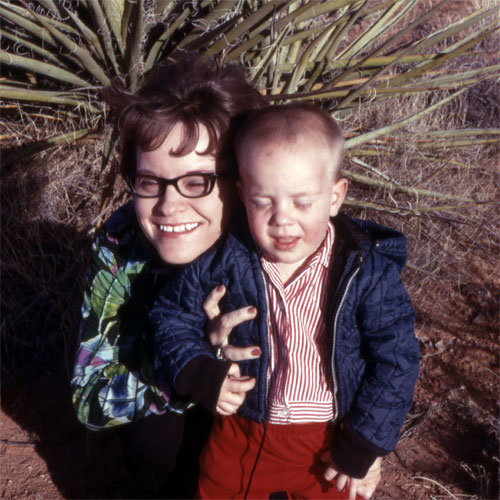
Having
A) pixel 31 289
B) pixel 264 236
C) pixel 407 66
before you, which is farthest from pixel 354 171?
pixel 31 289

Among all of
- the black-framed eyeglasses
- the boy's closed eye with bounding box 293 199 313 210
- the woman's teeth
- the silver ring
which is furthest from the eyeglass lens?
the silver ring

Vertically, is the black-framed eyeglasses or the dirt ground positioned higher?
the black-framed eyeglasses

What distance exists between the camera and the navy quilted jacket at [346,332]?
1.88 metres

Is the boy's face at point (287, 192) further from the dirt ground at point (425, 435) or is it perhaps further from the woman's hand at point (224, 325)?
the dirt ground at point (425, 435)

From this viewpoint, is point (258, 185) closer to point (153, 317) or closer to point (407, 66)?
point (153, 317)

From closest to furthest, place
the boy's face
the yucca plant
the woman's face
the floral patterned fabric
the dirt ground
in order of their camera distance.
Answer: the boy's face < the woman's face < the floral patterned fabric < the dirt ground < the yucca plant

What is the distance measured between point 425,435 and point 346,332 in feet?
4.76

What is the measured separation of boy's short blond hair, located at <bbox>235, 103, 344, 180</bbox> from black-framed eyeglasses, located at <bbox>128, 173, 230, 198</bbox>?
0.19 meters

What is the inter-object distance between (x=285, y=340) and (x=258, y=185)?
0.55 meters

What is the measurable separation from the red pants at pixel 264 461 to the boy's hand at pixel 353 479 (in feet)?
0.16

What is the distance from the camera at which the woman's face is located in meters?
1.98

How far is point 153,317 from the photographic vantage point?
2.08m

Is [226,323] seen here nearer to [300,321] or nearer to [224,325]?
[224,325]

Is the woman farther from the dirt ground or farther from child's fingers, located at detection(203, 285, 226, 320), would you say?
the dirt ground
